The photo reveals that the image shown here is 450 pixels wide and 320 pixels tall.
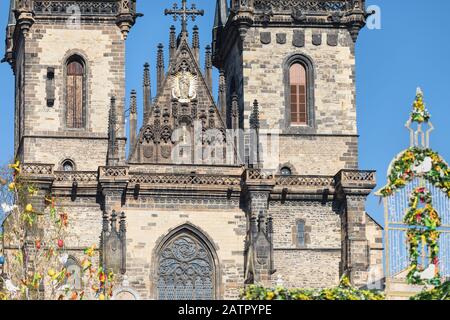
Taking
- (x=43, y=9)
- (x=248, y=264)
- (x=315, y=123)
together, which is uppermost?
(x=43, y=9)

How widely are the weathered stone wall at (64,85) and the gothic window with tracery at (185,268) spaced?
4.61 m

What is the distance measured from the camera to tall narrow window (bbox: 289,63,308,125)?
61.6 meters

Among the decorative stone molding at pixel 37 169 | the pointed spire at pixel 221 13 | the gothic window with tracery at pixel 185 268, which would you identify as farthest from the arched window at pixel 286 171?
the decorative stone molding at pixel 37 169

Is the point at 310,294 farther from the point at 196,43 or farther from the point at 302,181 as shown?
the point at 196,43

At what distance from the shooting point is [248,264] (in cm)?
5747

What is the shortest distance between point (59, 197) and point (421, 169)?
27.0 metres

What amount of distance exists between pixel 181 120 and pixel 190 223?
4.43 metres

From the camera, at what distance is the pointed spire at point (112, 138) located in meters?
58.2

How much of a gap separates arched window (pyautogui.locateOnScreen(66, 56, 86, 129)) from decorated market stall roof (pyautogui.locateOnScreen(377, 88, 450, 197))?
28.4m

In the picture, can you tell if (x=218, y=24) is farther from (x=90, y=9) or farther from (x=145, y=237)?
(x=145, y=237)

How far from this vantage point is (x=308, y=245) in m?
58.9

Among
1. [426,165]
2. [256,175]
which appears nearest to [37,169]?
[256,175]

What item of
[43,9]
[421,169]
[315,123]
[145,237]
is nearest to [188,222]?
[145,237]

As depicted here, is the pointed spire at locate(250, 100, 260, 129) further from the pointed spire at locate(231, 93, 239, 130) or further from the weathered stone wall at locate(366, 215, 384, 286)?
the weathered stone wall at locate(366, 215, 384, 286)
